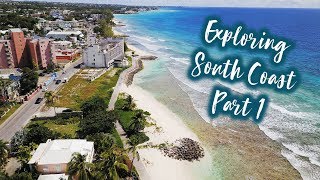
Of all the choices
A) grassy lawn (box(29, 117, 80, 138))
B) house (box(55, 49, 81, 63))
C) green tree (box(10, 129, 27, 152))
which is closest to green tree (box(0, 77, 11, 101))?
grassy lawn (box(29, 117, 80, 138))

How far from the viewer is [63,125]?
51.4m

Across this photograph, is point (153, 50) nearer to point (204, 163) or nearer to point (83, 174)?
point (204, 163)

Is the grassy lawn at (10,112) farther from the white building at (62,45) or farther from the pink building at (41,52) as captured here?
the white building at (62,45)

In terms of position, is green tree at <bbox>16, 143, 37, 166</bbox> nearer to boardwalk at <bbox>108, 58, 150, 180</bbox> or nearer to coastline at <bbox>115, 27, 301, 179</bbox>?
boardwalk at <bbox>108, 58, 150, 180</bbox>

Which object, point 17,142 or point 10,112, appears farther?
point 10,112

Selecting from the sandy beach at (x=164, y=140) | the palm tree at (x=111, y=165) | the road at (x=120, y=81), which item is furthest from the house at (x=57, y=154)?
the road at (x=120, y=81)

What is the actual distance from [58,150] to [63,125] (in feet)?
49.7

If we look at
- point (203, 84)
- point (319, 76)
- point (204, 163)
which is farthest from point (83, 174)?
point (319, 76)

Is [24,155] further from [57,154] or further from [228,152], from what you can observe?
[228,152]

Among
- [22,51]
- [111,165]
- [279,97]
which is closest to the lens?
[111,165]

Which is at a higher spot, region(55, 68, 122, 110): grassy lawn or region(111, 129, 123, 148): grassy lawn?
region(111, 129, 123, 148): grassy lawn

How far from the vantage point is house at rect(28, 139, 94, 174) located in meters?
34.6

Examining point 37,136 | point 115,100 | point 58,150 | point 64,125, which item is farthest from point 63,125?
point 58,150

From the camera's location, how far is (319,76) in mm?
80188
